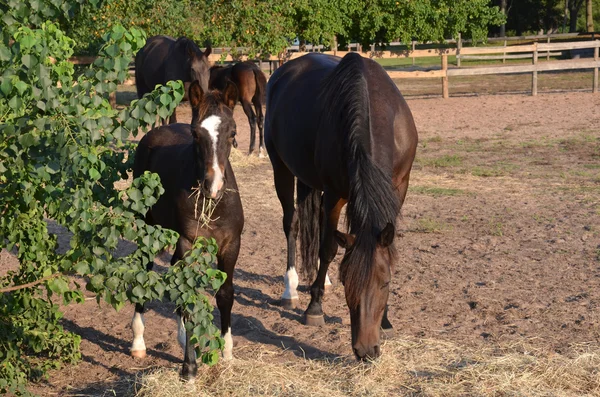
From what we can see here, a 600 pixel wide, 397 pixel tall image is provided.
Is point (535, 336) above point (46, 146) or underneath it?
underneath

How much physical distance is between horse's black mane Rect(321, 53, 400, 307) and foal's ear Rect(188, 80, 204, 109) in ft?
3.46

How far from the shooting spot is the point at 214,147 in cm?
438

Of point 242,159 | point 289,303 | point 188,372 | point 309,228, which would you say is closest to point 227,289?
point 188,372

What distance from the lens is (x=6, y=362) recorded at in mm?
4543

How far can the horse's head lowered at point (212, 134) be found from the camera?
171 inches

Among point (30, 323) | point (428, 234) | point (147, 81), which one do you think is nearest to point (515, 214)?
point (428, 234)

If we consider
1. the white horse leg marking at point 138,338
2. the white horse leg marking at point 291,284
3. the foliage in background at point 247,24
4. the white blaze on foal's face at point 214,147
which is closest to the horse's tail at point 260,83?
the foliage in background at point 247,24

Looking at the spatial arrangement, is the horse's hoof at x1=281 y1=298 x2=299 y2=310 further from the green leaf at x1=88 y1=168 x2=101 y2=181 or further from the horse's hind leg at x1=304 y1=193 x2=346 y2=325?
the green leaf at x1=88 y1=168 x2=101 y2=181

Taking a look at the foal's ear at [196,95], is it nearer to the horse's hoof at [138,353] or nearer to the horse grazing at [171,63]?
the horse's hoof at [138,353]

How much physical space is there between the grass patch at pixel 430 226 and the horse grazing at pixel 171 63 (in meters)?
4.47

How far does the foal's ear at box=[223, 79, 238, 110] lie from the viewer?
4.56 meters

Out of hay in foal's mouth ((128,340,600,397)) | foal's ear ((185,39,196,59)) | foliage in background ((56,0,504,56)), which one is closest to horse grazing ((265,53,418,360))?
hay in foal's mouth ((128,340,600,397))

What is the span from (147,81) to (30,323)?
984 cm

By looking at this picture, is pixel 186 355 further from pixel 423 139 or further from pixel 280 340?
pixel 423 139
